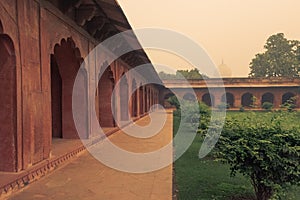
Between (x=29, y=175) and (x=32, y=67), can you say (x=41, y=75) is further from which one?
(x=29, y=175)

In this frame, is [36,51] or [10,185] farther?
[36,51]

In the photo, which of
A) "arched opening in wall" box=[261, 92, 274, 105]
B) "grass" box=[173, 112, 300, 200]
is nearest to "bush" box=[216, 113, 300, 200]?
"grass" box=[173, 112, 300, 200]

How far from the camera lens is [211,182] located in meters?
5.21

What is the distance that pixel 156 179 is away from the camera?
Answer: 189 inches

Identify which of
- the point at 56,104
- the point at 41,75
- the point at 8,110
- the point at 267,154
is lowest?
the point at 267,154

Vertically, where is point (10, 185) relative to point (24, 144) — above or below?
below

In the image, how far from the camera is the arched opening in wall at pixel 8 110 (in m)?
4.34

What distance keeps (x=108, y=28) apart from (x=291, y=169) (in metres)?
6.87

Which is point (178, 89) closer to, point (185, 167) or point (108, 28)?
point (108, 28)

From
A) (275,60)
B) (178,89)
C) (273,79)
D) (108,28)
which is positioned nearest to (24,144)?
(108,28)

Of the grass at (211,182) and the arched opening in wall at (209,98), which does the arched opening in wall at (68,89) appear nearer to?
the grass at (211,182)

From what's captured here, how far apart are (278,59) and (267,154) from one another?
49.0 metres

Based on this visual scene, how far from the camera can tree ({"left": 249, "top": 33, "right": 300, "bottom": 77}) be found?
45694mm

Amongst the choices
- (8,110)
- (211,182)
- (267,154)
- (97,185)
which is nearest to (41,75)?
(8,110)
